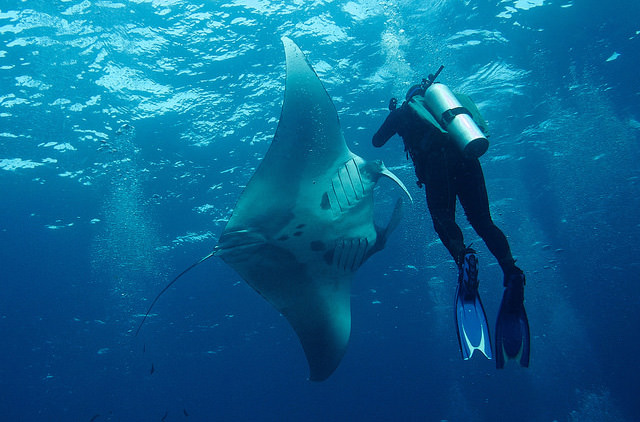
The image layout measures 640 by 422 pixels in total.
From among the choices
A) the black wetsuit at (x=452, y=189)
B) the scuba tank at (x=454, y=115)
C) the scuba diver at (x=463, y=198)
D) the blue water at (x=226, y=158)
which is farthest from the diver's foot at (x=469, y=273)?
the blue water at (x=226, y=158)

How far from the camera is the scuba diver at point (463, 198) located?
334 centimetres

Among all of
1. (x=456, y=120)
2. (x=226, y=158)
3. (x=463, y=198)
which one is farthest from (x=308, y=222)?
(x=226, y=158)

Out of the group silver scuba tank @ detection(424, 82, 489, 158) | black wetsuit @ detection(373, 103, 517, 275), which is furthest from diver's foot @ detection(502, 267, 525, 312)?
silver scuba tank @ detection(424, 82, 489, 158)

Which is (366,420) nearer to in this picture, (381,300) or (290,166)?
(381,300)

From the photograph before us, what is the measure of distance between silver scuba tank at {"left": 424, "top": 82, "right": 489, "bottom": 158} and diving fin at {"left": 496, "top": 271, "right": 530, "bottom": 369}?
3.77 ft

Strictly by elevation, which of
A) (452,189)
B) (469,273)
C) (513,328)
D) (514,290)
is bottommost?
(513,328)

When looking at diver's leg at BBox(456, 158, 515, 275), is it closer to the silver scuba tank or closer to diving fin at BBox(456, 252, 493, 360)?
the silver scuba tank

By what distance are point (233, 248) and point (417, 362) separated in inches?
1643

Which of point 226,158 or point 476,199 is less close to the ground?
point 476,199

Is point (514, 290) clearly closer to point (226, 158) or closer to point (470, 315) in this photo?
point (470, 315)

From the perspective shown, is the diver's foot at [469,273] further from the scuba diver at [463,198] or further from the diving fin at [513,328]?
the diving fin at [513,328]

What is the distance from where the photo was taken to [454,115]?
3.46 m

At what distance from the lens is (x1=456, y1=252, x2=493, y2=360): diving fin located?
3311 millimetres

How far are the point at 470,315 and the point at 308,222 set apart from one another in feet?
6.15
